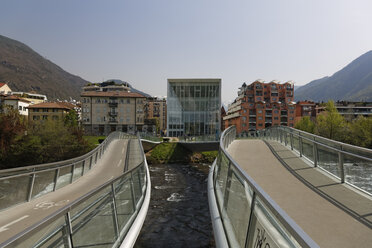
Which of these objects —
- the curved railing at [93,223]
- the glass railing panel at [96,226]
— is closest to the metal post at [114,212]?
the curved railing at [93,223]

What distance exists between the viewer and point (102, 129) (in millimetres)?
73875

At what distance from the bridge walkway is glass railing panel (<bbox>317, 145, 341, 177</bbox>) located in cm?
28

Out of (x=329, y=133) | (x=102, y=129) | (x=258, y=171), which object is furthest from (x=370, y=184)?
(x=102, y=129)

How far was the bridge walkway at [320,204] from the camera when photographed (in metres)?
4.32

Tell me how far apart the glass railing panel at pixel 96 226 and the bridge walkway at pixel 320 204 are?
3.17m

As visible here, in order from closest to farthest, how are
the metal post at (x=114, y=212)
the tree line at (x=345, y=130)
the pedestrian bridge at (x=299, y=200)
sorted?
the pedestrian bridge at (x=299, y=200), the metal post at (x=114, y=212), the tree line at (x=345, y=130)

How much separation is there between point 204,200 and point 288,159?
8.00 metres

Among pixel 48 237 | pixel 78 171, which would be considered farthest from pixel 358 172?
pixel 78 171

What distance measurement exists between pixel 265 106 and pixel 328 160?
244 ft

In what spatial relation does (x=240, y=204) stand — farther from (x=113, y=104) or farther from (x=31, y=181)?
(x=113, y=104)

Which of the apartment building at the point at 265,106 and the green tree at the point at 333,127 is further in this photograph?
the apartment building at the point at 265,106

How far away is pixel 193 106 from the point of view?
58594mm

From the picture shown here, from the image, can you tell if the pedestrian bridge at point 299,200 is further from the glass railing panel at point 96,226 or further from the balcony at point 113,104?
the balcony at point 113,104

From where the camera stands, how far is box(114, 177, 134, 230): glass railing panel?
5012 mm
